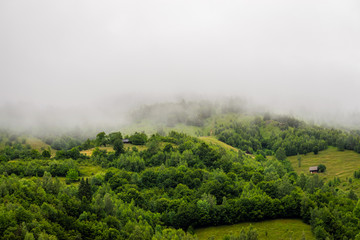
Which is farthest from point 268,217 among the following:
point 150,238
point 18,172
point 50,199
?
point 18,172

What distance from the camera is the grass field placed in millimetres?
110438

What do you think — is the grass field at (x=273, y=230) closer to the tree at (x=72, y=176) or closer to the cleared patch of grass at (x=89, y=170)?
the tree at (x=72, y=176)

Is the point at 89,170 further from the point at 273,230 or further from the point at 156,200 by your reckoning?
the point at 273,230

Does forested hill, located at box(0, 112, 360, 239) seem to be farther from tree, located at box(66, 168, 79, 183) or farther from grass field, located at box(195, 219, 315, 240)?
grass field, located at box(195, 219, 315, 240)

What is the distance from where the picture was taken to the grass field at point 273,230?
11044 cm

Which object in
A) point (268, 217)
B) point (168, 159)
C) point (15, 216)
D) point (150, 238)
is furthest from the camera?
point (168, 159)

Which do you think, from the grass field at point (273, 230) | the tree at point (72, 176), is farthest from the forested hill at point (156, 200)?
the grass field at point (273, 230)

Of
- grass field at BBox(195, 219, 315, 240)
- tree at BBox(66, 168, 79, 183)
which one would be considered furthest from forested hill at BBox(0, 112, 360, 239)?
grass field at BBox(195, 219, 315, 240)

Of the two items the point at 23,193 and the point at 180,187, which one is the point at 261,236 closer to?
the point at 180,187

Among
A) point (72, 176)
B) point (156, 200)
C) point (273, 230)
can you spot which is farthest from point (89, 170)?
point (273, 230)

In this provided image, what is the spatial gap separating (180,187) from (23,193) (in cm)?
6599

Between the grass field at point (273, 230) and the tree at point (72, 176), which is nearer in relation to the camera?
the grass field at point (273, 230)

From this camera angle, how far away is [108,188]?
14188cm

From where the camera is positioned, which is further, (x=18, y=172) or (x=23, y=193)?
(x=18, y=172)
